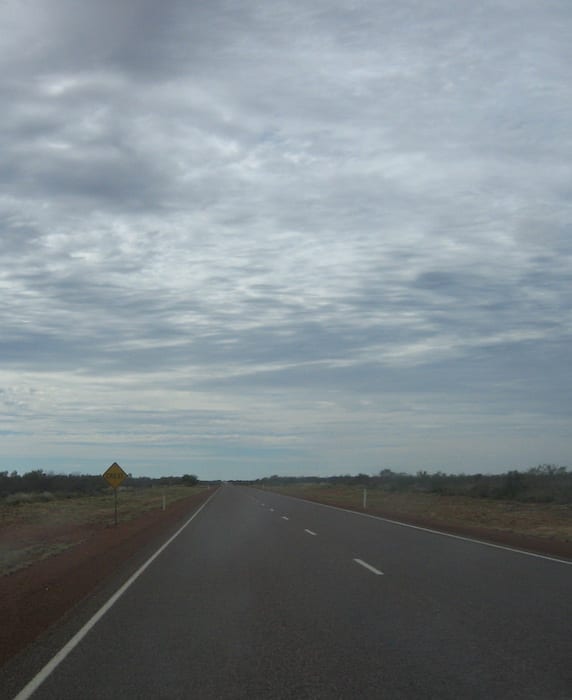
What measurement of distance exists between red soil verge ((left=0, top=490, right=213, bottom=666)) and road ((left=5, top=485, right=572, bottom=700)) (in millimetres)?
815

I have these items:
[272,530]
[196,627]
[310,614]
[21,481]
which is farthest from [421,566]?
[21,481]

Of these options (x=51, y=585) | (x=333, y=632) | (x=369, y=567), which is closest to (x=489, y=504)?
→ (x=369, y=567)

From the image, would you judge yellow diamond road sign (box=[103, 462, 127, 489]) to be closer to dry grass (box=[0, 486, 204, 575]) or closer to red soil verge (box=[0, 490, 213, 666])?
dry grass (box=[0, 486, 204, 575])

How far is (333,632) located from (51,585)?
7.28 m

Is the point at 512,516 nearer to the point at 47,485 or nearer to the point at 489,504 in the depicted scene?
the point at 489,504

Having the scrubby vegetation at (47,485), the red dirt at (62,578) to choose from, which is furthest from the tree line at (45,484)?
the red dirt at (62,578)

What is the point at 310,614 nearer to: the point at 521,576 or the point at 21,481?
the point at 521,576

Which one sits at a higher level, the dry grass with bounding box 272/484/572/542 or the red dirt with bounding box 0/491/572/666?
the dry grass with bounding box 272/484/572/542

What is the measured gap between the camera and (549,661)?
25.5 feet

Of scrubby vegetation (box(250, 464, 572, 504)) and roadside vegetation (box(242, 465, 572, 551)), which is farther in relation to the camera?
scrubby vegetation (box(250, 464, 572, 504))

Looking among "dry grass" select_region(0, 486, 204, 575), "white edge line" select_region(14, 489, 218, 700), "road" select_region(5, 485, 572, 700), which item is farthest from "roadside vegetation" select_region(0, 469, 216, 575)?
"road" select_region(5, 485, 572, 700)

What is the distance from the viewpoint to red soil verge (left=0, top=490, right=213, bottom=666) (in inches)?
400

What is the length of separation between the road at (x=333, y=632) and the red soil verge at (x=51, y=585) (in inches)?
32.1

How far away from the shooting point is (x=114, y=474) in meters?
33.2
